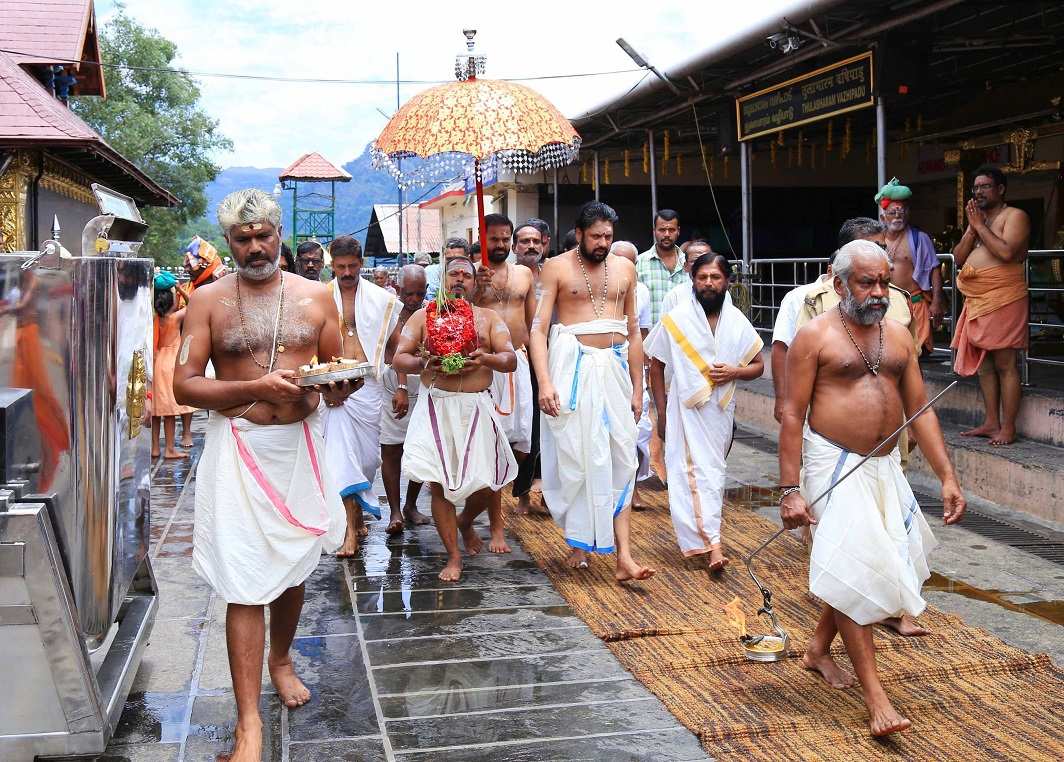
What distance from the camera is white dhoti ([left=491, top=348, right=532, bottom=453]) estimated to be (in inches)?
306

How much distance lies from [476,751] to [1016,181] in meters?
14.0

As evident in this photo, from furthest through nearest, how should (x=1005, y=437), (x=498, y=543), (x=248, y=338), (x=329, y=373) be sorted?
(x=1005, y=437) < (x=498, y=543) < (x=248, y=338) < (x=329, y=373)

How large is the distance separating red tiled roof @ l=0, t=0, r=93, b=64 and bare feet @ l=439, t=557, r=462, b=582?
12672mm

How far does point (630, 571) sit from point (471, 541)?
50.1 inches

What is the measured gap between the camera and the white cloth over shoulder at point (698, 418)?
21.1 feet

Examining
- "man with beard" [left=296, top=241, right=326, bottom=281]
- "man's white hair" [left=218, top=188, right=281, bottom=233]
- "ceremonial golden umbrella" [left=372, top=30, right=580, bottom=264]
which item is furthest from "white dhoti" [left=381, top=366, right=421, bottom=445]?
"man's white hair" [left=218, top=188, right=281, bottom=233]

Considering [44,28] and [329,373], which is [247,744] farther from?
[44,28]

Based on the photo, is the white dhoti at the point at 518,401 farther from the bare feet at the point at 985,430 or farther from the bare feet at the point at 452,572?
the bare feet at the point at 985,430

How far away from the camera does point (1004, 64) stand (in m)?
13.2

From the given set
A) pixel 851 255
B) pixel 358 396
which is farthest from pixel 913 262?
pixel 851 255

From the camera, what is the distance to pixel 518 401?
7973 millimetres

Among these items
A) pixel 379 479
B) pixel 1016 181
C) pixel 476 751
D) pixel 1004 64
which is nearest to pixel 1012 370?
pixel 379 479

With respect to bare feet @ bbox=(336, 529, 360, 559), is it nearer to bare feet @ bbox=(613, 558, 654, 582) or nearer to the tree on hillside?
bare feet @ bbox=(613, 558, 654, 582)

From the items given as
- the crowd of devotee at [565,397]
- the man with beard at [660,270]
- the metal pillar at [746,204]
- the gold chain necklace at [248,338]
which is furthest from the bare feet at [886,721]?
the metal pillar at [746,204]
